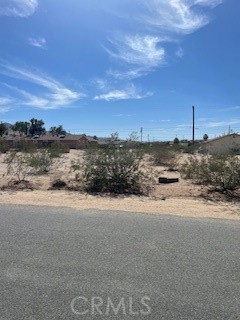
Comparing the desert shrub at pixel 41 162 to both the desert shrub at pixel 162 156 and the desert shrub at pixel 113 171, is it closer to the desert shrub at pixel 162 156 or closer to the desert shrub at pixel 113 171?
the desert shrub at pixel 113 171

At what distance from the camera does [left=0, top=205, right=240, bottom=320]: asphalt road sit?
420 centimetres

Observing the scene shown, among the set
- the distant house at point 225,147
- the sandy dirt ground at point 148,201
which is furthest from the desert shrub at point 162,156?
the sandy dirt ground at point 148,201

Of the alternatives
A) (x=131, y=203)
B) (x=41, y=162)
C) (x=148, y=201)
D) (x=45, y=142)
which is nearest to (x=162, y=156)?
(x=41, y=162)

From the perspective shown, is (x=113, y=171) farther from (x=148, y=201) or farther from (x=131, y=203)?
(x=131, y=203)

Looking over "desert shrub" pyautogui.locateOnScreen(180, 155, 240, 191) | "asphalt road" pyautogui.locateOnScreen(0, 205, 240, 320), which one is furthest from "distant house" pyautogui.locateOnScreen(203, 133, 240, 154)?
"asphalt road" pyautogui.locateOnScreen(0, 205, 240, 320)

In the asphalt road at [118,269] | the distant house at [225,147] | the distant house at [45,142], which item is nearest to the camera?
the asphalt road at [118,269]

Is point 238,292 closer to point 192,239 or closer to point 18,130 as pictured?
point 192,239

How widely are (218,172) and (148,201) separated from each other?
3328 mm

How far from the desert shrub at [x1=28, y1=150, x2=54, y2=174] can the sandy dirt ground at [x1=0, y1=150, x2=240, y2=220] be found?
2.84 m

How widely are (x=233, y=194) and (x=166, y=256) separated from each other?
7.81 m

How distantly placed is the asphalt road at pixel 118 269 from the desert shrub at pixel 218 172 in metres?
5.43

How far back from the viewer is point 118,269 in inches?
209

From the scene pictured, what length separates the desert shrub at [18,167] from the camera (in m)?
16.2

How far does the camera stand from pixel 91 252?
5992 mm
